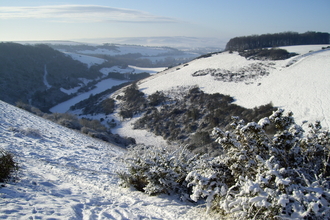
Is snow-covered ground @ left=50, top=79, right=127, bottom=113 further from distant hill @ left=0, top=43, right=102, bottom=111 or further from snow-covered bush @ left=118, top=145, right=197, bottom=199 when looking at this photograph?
snow-covered bush @ left=118, top=145, right=197, bottom=199

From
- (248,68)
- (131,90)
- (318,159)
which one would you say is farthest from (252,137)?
(131,90)

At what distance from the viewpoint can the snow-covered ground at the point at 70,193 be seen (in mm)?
4406

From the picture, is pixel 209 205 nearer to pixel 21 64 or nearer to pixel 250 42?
pixel 250 42

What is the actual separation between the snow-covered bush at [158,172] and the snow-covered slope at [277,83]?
16572 mm

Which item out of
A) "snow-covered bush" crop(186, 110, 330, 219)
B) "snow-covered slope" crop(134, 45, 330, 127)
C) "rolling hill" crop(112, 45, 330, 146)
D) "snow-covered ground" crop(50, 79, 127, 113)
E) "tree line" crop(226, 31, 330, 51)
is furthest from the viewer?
"tree line" crop(226, 31, 330, 51)

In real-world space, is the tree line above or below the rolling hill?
above

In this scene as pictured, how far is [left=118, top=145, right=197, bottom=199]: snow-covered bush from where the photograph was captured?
19.4ft

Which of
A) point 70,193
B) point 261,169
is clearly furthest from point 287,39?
point 70,193

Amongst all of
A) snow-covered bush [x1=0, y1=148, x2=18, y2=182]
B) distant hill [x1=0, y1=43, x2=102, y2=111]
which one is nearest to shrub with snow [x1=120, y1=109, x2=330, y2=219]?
snow-covered bush [x1=0, y1=148, x2=18, y2=182]

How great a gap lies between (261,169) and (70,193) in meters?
4.66

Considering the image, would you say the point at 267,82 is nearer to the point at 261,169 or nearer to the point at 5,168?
the point at 261,169

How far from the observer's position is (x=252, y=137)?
4.56m

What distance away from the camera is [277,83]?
2969 cm

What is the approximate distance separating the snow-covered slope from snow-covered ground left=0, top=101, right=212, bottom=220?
1756cm
